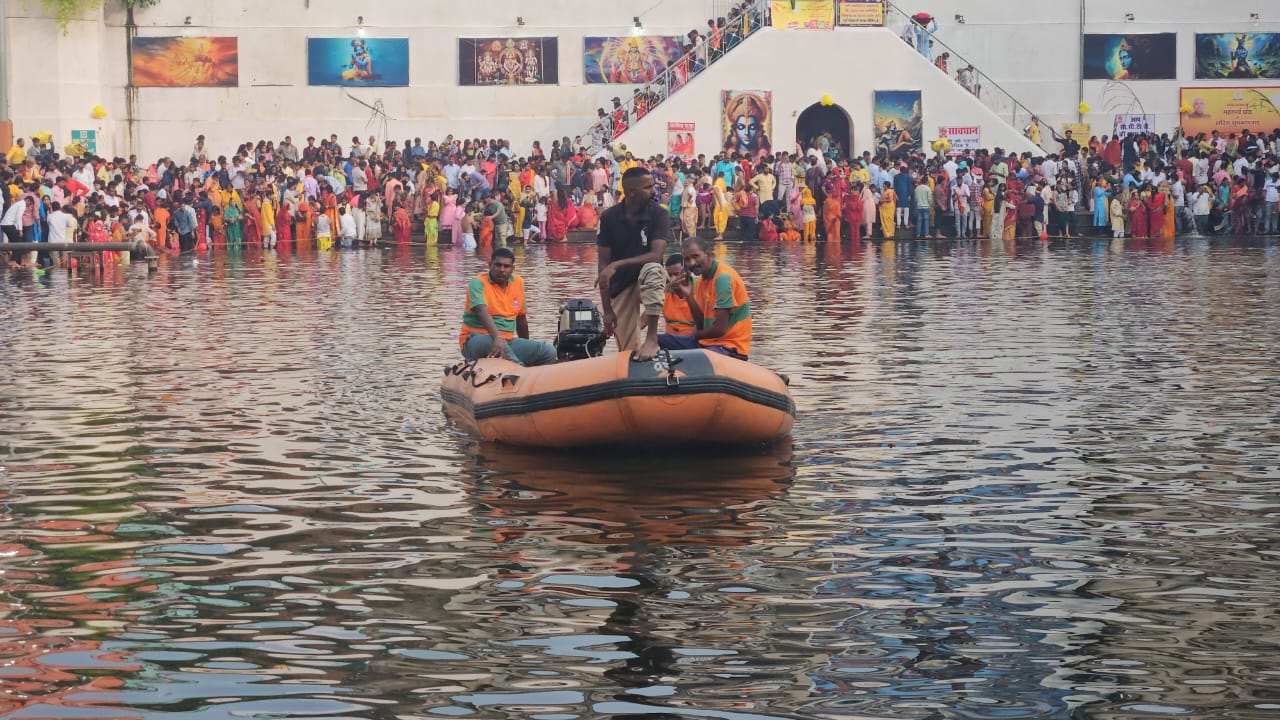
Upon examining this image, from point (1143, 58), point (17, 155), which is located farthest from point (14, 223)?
point (1143, 58)

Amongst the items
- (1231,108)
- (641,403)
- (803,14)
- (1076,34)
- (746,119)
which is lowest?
(641,403)

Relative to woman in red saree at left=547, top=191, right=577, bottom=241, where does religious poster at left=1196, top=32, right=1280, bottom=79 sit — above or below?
above

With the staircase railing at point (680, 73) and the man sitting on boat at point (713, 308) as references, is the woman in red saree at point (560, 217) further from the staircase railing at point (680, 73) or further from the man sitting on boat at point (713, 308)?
the man sitting on boat at point (713, 308)

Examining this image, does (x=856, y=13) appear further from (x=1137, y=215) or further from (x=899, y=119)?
(x=1137, y=215)

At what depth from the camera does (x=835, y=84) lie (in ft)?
149

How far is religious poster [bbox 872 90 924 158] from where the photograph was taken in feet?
148

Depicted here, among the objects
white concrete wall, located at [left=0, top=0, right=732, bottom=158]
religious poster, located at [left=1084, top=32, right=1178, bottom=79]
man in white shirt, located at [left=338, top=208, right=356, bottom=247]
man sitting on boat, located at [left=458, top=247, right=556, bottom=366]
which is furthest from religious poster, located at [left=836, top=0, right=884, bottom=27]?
man sitting on boat, located at [left=458, top=247, right=556, bottom=366]

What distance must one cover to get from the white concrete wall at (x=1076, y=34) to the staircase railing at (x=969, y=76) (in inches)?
15.3

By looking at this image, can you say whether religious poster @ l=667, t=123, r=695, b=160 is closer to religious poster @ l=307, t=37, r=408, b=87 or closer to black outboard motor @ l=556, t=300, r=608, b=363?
religious poster @ l=307, t=37, r=408, b=87

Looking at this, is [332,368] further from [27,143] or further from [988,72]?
[988,72]

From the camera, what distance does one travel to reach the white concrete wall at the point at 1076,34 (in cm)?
4734

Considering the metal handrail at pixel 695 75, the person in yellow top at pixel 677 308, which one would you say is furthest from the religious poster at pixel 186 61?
the person in yellow top at pixel 677 308

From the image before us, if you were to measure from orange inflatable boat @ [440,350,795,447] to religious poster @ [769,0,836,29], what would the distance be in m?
33.8

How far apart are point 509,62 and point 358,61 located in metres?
3.71
